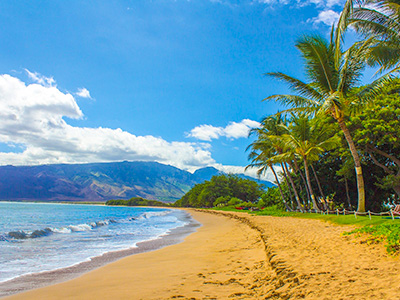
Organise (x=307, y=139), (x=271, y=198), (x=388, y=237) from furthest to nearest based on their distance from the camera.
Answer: (x=271, y=198) < (x=307, y=139) < (x=388, y=237)

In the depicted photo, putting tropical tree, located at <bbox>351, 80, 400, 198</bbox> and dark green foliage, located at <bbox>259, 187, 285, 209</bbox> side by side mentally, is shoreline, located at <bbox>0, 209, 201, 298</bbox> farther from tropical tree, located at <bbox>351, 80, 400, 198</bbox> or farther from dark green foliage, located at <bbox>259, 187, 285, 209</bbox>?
dark green foliage, located at <bbox>259, 187, 285, 209</bbox>

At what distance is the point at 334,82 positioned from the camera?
47.0ft

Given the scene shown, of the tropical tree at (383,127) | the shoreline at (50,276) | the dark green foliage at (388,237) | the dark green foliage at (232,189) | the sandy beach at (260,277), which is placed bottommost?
the shoreline at (50,276)

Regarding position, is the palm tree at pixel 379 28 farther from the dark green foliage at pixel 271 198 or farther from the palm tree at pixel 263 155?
the dark green foliage at pixel 271 198

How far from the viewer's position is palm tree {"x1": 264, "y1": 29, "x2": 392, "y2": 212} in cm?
1298

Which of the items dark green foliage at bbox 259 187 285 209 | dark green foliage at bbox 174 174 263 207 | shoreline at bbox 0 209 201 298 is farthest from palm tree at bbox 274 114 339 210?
dark green foliage at bbox 174 174 263 207

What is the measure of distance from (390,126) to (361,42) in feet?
19.8

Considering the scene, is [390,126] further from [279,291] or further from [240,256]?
[279,291]

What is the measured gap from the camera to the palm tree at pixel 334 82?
12984 mm

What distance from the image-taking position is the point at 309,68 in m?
14.8

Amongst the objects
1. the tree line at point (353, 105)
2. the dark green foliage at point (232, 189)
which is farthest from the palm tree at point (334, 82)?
the dark green foliage at point (232, 189)

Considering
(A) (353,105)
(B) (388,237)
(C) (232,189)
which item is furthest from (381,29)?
(C) (232,189)

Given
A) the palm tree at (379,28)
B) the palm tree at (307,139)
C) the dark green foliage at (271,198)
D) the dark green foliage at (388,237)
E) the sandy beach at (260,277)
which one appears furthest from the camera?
the dark green foliage at (271,198)

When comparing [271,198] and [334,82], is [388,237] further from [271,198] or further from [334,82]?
[271,198]
